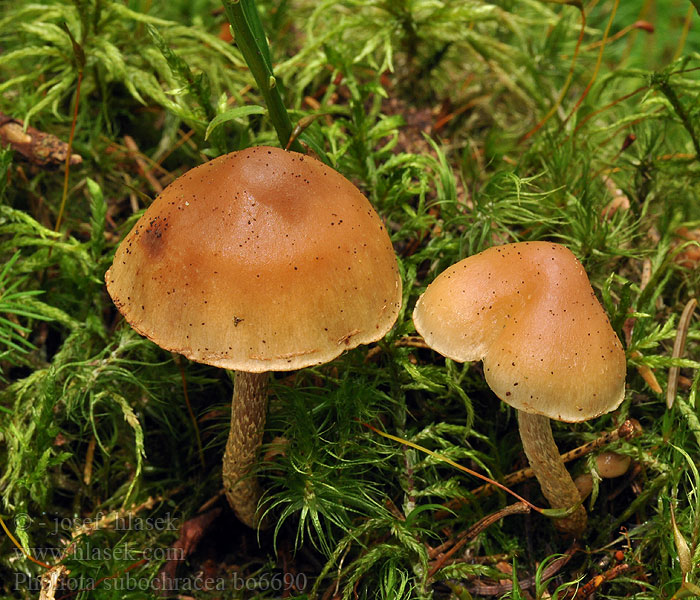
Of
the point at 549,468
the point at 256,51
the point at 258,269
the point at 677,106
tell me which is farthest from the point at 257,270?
the point at 677,106

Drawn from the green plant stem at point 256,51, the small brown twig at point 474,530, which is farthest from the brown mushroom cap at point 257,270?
the small brown twig at point 474,530

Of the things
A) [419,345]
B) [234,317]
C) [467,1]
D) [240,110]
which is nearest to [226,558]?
[419,345]

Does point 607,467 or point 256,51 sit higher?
point 256,51

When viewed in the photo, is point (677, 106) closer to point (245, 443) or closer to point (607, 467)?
point (607, 467)

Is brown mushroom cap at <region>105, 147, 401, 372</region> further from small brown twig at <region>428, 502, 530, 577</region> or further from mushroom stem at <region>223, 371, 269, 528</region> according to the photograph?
small brown twig at <region>428, 502, 530, 577</region>

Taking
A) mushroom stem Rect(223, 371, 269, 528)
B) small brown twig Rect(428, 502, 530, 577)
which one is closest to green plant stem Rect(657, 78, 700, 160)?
small brown twig Rect(428, 502, 530, 577)

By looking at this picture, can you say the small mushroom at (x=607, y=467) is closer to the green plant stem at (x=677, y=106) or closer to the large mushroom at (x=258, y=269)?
the large mushroom at (x=258, y=269)
